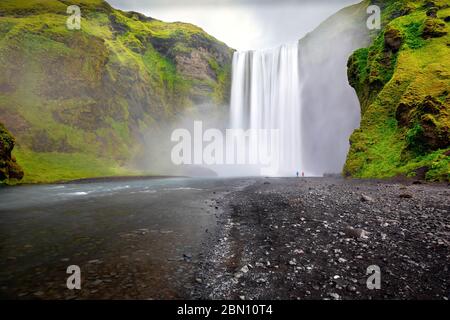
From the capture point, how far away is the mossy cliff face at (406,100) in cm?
2278

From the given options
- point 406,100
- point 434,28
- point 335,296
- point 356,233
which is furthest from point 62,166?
point 434,28

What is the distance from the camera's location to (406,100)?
89.7 ft

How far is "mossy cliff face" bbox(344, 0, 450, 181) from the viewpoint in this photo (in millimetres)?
22781

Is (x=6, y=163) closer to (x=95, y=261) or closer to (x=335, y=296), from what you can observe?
(x=95, y=261)

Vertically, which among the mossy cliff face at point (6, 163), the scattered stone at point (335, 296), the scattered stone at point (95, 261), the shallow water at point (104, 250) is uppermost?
the mossy cliff face at point (6, 163)

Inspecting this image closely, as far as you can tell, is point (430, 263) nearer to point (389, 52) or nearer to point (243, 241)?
point (243, 241)

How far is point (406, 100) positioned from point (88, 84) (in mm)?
60908

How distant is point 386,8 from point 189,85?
5474 centimetres

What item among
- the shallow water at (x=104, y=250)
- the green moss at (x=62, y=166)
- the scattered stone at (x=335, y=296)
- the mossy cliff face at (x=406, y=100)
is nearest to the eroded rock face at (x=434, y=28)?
the mossy cliff face at (x=406, y=100)

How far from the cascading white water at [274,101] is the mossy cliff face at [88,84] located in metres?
9.63

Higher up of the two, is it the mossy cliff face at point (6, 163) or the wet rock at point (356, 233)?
the mossy cliff face at point (6, 163)

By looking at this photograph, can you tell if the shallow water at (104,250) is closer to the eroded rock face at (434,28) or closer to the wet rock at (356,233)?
the wet rock at (356,233)

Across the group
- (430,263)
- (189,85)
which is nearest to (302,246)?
(430,263)
